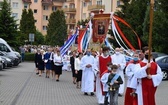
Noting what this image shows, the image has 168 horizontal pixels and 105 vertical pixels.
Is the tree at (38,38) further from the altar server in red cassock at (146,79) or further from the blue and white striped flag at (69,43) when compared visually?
the altar server in red cassock at (146,79)

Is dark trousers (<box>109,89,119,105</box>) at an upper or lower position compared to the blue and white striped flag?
lower

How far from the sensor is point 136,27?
137 ft

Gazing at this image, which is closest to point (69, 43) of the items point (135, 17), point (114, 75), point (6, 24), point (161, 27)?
point (161, 27)

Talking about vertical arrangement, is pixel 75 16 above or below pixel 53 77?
above

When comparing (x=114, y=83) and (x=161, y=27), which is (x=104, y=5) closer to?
(x=161, y=27)

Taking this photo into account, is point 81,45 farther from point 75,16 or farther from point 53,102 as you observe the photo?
point 75,16

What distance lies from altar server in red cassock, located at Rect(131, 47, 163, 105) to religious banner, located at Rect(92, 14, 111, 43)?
1345cm

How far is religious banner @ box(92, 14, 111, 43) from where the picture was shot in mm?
23266

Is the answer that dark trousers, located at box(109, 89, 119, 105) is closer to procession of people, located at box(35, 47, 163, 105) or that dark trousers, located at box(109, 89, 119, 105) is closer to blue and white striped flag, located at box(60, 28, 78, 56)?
procession of people, located at box(35, 47, 163, 105)

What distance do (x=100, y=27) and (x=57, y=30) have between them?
52.6 meters

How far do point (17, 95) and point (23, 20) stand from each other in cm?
6567

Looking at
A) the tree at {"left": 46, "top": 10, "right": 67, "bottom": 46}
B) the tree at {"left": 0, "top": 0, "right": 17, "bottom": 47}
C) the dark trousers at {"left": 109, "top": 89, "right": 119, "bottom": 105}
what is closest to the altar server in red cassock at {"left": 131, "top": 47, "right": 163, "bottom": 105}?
the dark trousers at {"left": 109, "top": 89, "right": 119, "bottom": 105}

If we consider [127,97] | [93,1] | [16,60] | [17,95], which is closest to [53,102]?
[17,95]

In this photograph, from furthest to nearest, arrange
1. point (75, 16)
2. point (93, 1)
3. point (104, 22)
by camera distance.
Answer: point (75, 16) < point (93, 1) < point (104, 22)
